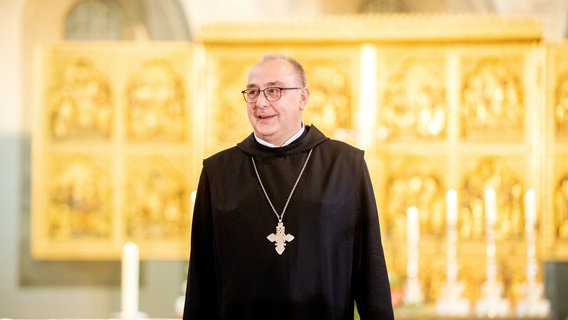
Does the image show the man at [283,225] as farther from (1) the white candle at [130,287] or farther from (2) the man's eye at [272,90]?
(1) the white candle at [130,287]

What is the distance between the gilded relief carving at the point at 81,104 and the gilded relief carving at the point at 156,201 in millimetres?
Result: 384

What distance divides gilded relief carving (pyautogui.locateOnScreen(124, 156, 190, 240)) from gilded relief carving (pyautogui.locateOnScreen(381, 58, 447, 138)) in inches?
60.2

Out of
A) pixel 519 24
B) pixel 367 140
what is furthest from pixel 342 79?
pixel 519 24

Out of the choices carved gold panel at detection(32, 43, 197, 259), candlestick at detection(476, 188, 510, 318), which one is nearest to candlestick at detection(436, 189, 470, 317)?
candlestick at detection(476, 188, 510, 318)

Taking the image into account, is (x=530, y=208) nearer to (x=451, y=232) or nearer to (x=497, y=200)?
(x=451, y=232)

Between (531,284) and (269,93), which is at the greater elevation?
(269,93)

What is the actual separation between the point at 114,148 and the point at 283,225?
400 centimetres

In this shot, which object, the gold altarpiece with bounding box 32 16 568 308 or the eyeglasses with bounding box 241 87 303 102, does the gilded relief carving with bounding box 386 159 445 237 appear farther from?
the eyeglasses with bounding box 241 87 303 102

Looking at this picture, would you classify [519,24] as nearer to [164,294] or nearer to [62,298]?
[164,294]

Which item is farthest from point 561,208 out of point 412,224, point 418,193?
point 412,224

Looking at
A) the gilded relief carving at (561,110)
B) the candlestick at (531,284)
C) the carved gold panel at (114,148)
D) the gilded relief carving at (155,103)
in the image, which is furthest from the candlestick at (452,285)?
the gilded relief carving at (155,103)

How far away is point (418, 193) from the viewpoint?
6.20 meters

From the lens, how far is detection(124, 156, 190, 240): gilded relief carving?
20.7 feet

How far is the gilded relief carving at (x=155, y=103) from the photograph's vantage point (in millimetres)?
6309
